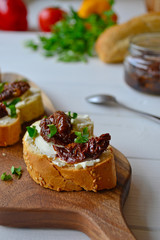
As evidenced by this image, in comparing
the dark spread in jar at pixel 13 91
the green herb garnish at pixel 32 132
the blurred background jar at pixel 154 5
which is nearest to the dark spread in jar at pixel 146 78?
the dark spread in jar at pixel 13 91

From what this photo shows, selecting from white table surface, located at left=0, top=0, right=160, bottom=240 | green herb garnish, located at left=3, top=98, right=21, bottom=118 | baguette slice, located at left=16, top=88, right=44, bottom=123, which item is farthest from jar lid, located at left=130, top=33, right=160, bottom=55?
green herb garnish, located at left=3, top=98, right=21, bottom=118

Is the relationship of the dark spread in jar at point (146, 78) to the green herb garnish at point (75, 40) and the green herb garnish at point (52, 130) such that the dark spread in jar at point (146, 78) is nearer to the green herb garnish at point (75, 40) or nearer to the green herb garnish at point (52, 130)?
the green herb garnish at point (75, 40)

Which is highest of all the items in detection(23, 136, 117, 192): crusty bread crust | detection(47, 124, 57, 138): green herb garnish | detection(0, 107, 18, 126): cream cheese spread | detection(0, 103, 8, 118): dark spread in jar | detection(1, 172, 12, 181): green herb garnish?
detection(47, 124, 57, 138): green herb garnish

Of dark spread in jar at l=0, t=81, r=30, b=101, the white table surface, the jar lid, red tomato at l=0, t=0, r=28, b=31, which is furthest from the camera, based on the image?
red tomato at l=0, t=0, r=28, b=31

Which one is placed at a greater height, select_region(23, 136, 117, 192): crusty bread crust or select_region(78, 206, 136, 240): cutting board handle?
select_region(23, 136, 117, 192): crusty bread crust

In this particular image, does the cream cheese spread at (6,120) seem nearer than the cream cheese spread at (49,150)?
No

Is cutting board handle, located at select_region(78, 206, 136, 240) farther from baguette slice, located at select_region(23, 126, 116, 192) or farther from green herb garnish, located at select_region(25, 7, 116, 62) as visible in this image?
green herb garnish, located at select_region(25, 7, 116, 62)
